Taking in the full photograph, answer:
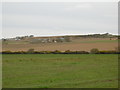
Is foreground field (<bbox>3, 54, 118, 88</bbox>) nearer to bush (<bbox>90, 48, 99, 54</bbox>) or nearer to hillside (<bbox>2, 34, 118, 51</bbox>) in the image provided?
bush (<bbox>90, 48, 99, 54</bbox>)

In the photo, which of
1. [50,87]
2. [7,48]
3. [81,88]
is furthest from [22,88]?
[7,48]

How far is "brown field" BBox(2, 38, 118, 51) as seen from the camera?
50875 millimetres

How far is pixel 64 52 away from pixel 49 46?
763cm

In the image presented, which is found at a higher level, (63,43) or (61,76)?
(63,43)

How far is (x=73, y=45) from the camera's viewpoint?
54906 millimetres

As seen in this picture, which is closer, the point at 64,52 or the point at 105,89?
the point at 105,89

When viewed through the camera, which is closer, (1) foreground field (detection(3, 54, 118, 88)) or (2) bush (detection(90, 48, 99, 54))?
(1) foreground field (detection(3, 54, 118, 88))

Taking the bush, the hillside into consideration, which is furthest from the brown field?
the bush

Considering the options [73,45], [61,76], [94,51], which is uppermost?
[73,45]

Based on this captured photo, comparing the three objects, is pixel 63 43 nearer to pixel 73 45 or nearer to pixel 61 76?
pixel 73 45

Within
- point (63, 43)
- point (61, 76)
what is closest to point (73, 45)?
point (63, 43)

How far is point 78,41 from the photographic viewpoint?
195ft

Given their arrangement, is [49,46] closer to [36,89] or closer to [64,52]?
[64,52]

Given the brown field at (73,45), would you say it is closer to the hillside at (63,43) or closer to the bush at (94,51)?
the hillside at (63,43)
